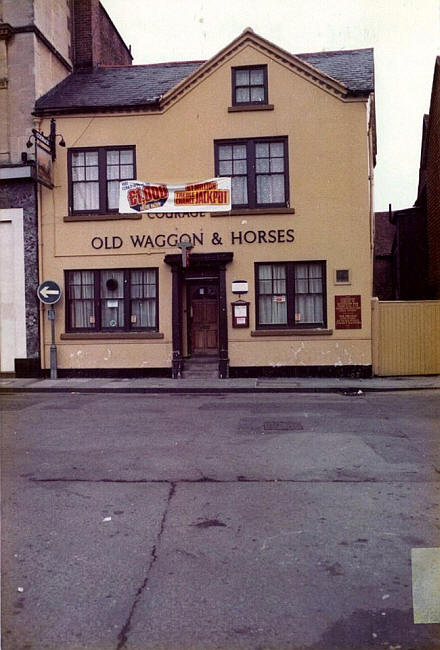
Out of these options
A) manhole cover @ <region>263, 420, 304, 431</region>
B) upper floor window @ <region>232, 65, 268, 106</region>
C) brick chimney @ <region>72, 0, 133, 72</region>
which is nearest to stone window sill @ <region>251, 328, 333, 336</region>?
upper floor window @ <region>232, 65, 268, 106</region>

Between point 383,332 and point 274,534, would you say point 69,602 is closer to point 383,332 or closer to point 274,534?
point 274,534

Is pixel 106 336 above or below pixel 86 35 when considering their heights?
below

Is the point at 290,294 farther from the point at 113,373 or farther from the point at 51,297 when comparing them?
the point at 51,297

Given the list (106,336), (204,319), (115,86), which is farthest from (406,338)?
(115,86)

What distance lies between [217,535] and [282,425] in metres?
4.77

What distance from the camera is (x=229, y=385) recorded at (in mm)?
14961

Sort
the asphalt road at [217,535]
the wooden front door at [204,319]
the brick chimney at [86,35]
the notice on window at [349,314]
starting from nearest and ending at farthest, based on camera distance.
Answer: the asphalt road at [217,535], the notice on window at [349,314], the wooden front door at [204,319], the brick chimney at [86,35]

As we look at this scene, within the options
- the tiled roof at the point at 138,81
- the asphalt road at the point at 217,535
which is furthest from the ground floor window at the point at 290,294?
the asphalt road at the point at 217,535

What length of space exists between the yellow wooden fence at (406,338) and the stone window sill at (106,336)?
20.0 ft

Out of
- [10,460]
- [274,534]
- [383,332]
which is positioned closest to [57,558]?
[274,534]

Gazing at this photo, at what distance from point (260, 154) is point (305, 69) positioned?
8.43 ft

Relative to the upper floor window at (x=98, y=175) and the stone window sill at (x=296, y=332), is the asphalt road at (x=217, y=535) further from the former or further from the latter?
the upper floor window at (x=98, y=175)

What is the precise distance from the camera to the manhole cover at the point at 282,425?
29.9 ft

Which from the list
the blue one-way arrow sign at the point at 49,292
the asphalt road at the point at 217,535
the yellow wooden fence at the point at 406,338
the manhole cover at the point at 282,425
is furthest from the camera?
the blue one-way arrow sign at the point at 49,292
